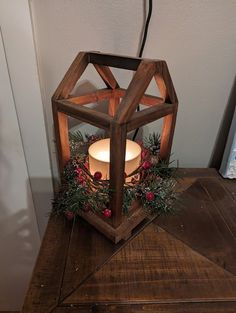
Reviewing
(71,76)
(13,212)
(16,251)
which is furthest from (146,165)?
(16,251)

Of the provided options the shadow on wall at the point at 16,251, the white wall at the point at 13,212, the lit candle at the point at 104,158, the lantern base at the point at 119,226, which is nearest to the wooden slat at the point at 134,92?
the lit candle at the point at 104,158

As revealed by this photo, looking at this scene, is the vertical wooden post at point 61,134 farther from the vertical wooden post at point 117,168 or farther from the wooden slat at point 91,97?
the vertical wooden post at point 117,168

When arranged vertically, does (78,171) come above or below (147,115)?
below

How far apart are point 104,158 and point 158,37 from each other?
0.37 metres

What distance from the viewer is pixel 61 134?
0.53 meters

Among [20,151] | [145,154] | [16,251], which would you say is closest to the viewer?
[145,154]

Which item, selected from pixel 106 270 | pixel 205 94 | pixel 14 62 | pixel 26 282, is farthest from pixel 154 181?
pixel 26 282

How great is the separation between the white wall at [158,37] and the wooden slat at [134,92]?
0.28 m

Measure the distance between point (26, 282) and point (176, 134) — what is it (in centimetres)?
99

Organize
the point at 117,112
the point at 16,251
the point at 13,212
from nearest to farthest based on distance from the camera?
the point at 117,112
the point at 13,212
the point at 16,251

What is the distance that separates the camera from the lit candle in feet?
1.69

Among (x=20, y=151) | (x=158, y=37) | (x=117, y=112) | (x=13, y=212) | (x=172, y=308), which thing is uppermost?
(x=158, y=37)

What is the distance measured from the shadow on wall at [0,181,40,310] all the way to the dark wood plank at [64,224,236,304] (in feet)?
1.54

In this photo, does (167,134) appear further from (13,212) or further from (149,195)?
(13,212)
